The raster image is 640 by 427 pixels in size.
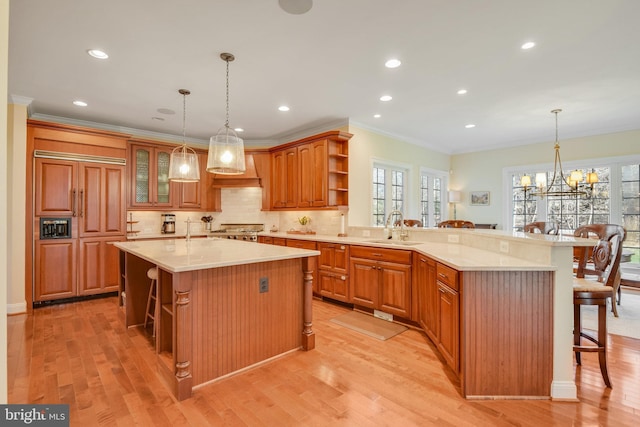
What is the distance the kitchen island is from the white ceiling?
6.07 ft

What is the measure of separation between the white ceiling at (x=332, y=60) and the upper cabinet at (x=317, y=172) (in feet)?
1.30

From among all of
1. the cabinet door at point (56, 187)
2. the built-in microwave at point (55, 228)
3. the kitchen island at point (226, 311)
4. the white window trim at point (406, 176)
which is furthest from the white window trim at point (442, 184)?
the built-in microwave at point (55, 228)

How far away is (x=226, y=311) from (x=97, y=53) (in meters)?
2.64

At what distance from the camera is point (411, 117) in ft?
16.0

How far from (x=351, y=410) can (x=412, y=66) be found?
3105 mm

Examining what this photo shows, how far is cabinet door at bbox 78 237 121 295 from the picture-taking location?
4.45 m

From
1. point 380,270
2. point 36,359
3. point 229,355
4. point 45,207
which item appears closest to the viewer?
point 229,355

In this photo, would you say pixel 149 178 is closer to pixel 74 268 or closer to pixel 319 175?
pixel 74 268

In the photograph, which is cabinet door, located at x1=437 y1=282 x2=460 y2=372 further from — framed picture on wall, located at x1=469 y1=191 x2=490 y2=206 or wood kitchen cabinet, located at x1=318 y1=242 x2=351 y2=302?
framed picture on wall, located at x1=469 y1=191 x2=490 y2=206

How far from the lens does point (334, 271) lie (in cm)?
426

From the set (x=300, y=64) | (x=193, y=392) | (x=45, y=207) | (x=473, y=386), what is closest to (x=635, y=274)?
(x=473, y=386)

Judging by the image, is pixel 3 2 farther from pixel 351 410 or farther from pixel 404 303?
pixel 404 303

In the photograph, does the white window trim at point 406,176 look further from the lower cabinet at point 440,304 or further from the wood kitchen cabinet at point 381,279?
the lower cabinet at point 440,304

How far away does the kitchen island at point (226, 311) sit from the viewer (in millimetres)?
2186
